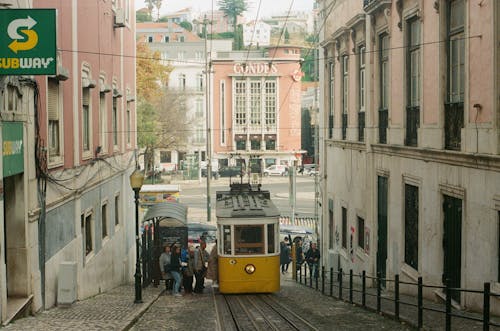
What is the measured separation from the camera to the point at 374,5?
19.9 m

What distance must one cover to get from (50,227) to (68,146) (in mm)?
2870

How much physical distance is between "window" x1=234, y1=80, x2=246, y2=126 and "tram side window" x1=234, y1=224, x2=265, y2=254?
225 ft

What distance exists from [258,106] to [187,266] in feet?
222

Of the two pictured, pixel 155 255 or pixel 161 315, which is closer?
pixel 161 315

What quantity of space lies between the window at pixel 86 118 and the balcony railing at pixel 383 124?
7804 mm

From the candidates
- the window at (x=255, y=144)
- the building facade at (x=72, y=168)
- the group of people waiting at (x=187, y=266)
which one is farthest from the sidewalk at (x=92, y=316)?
the window at (x=255, y=144)

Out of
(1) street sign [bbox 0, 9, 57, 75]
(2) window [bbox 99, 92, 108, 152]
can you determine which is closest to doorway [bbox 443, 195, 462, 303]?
(1) street sign [bbox 0, 9, 57, 75]

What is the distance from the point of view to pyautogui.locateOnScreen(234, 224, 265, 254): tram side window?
19547 mm

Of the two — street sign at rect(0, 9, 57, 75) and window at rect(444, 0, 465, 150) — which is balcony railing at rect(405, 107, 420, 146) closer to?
window at rect(444, 0, 465, 150)

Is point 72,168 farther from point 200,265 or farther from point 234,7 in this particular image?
point 234,7

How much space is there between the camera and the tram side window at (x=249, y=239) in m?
19.5

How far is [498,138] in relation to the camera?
11914 millimetres

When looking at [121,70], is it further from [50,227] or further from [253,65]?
[253,65]

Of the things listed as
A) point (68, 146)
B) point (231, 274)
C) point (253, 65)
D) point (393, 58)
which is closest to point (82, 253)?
point (68, 146)
